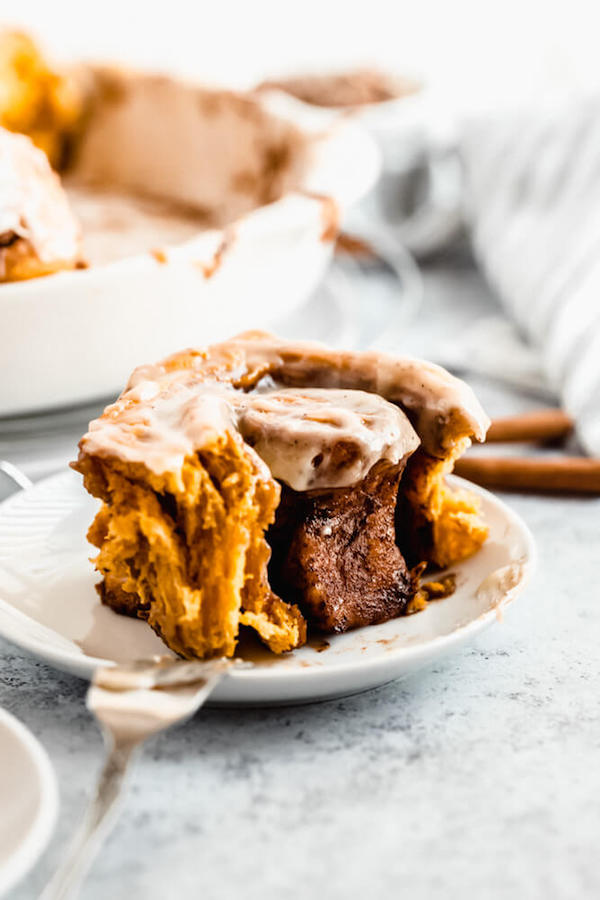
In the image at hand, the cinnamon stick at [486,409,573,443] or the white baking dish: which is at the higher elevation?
the white baking dish

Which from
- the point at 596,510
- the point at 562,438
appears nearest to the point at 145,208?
the point at 562,438

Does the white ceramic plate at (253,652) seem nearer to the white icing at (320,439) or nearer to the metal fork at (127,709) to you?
the metal fork at (127,709)

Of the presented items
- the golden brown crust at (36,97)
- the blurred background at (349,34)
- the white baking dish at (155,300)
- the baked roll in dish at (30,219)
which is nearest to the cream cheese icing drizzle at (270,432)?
the white baking dish at (155,300)

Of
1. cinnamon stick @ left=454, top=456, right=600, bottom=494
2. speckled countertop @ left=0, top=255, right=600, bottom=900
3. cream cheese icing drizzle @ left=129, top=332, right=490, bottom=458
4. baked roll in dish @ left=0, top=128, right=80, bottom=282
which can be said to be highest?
cream cheese icing drizzle @ left=129, top=332, right=490, bottom=458

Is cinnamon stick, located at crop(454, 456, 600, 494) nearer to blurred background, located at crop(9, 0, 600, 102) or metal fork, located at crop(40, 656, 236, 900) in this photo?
metal fork, located at crop(40, 656, 236, 900)

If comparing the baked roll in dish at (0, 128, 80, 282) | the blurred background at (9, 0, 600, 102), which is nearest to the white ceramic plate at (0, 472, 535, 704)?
the baked roll in dish at (0, 128, 80, 282)

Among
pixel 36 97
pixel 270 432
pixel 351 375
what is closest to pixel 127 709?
pixel 270 432
